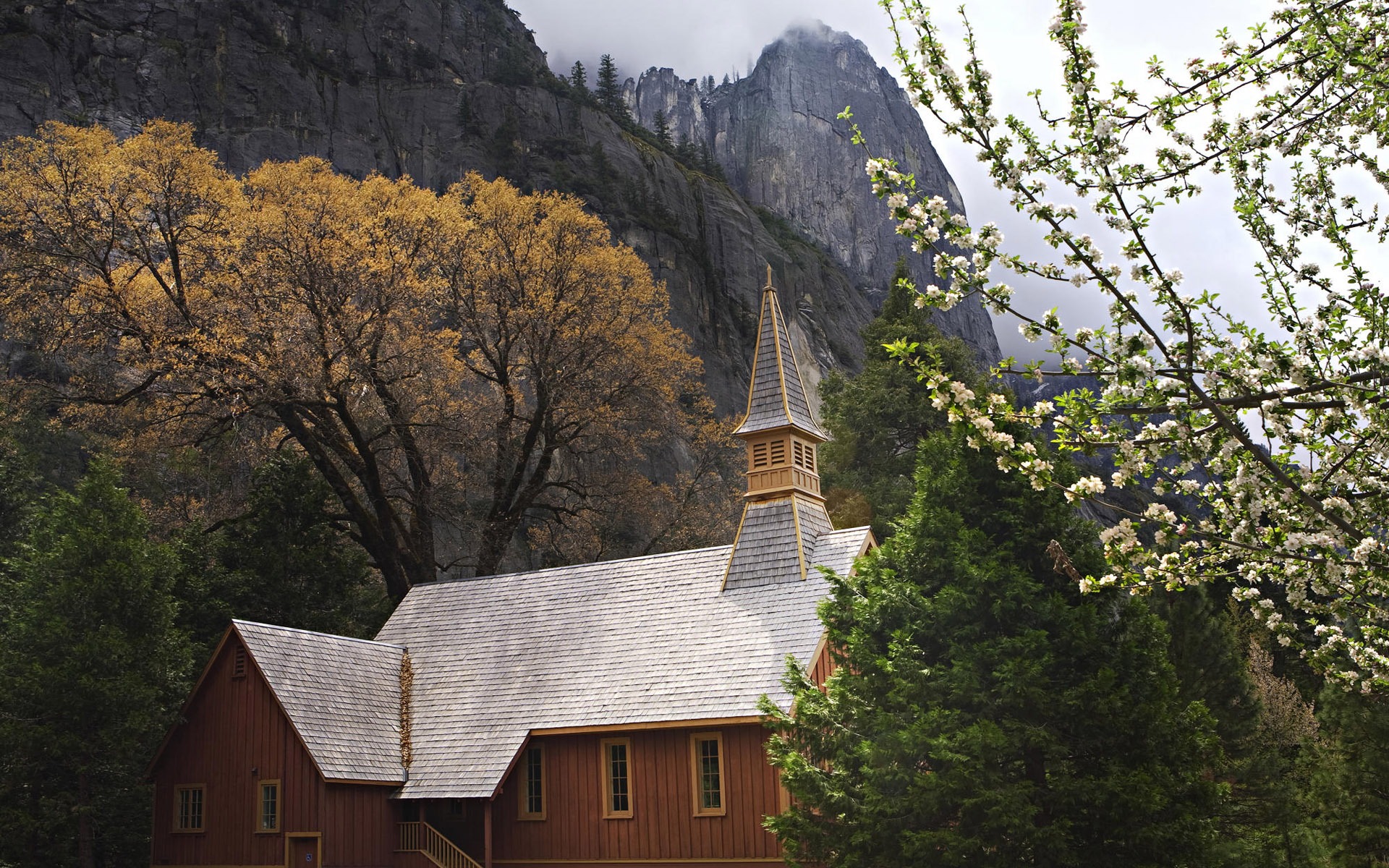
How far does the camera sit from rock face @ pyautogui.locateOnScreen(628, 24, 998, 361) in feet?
425

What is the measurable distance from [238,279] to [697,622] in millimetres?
17078

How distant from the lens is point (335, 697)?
966 inches

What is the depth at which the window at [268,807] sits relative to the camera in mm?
23156

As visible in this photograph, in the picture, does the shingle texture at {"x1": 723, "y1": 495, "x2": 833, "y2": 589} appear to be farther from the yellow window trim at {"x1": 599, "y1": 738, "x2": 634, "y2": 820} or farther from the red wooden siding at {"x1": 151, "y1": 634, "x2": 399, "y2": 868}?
the red wooden siding at {"x1": 151, "y1": 634, "x2": 399, "y2": 868}

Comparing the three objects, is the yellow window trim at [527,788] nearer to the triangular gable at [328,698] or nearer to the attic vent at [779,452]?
the triangular gable at [328,698]

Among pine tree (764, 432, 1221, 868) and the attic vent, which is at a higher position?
the attic vent

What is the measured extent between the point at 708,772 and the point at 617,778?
2.04 metres

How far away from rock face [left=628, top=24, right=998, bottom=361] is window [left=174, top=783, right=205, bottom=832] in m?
104

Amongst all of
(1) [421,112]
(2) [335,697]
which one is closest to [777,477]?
(2) [335,697]

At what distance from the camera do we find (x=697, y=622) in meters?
24.1

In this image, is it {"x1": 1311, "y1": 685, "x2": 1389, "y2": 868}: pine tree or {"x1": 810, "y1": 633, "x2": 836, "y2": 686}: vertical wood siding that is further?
{"x1": 810, "y1": 633, "x2": 836, "y2": 686}: vertical wood siding

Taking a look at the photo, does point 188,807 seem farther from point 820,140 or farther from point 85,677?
point 820,140

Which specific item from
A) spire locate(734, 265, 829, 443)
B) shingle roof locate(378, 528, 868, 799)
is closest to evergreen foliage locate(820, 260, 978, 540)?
spire locate(734, 265, 829, 443)

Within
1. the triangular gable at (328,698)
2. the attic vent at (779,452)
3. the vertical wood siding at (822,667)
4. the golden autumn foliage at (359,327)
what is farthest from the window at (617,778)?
the golden autumn foliage at (359,327)
